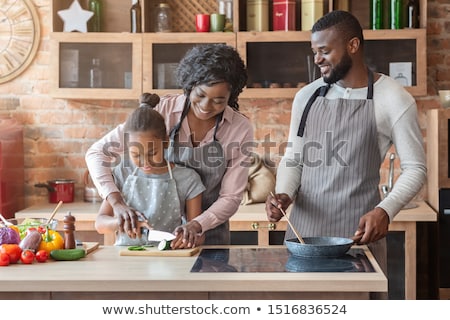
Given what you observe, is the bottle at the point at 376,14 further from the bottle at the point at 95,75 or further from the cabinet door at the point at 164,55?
the bottle at the point at 95,75

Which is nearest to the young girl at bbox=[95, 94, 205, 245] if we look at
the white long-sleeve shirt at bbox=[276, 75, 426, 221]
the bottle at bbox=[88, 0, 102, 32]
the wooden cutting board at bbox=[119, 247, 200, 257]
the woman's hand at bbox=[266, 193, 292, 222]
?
the wooden cutting board at bbox=[119, 247, 200, 257]

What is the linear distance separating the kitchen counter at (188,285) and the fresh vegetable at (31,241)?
206mm

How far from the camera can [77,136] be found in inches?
184

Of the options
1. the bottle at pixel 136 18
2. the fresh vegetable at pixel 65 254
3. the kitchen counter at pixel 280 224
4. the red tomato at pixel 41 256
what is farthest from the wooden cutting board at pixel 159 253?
the bottle at pixel 136 18

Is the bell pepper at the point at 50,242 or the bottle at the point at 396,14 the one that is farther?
the bottle at the point at 396,14

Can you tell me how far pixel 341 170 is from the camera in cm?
275

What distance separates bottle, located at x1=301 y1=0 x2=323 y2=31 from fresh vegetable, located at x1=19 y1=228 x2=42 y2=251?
7.50 ft

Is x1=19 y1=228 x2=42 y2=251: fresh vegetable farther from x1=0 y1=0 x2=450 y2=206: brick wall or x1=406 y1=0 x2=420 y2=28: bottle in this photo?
x1=406 y1=0 x2=420 y2=28: bottle

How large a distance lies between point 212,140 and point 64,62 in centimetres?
184

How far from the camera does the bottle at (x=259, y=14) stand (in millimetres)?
4270

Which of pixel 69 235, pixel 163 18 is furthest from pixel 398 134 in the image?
pixel 163 18

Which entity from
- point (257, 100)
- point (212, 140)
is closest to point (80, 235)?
point (257, 100)

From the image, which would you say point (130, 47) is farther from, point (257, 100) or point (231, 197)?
point (231, 197)

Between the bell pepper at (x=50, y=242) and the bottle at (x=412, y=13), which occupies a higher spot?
the bottle at (x=412, y=13)
